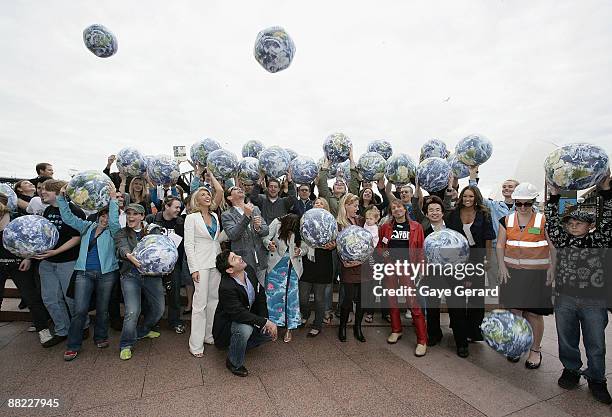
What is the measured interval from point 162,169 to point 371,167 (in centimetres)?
300

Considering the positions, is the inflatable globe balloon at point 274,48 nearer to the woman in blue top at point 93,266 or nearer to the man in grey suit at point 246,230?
the man in grey suit at point 246,230

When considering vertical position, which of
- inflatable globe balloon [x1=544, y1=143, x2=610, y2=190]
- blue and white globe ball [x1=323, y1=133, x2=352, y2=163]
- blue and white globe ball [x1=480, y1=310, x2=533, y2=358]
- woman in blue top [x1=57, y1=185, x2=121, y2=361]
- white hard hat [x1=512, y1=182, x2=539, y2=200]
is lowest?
blue and white globe ball [x1=480, y1=310, x2=533, y2=358]

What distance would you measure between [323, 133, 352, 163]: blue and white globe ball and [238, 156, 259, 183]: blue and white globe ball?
3.72 ft

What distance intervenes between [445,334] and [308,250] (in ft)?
7.09

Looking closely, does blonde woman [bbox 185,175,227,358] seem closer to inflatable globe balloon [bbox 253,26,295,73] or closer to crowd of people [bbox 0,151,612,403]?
crowd of people [bbox 0,151,612,403]

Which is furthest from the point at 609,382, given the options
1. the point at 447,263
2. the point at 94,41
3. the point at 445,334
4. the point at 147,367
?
the point at 94,41

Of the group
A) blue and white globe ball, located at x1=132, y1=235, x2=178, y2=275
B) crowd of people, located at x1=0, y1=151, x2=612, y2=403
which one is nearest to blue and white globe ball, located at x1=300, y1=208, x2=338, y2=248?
crowd of people, located at x1=0, y1=151, x2=612, y2=403

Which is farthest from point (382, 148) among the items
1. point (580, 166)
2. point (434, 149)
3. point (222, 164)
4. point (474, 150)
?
point (580, 166)

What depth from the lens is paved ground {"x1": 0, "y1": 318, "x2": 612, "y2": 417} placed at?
104 inches

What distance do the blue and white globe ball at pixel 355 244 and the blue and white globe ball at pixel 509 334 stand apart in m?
1.32

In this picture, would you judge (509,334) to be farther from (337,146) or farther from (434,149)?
(434,149)

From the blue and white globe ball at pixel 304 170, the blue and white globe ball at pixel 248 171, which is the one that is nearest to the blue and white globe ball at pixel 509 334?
the blue and white globe ball at pixel 304 170

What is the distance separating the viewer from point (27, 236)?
313cm

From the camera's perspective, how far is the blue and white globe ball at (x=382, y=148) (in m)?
6.23
